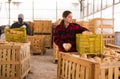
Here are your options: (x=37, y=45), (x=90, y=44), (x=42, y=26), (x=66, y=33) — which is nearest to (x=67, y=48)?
(x=66, y=33)

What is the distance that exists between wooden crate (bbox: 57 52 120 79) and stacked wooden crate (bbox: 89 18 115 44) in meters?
7.27

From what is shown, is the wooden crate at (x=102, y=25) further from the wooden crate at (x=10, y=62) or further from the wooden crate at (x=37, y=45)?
the wooden crate at (x=10, y=62)

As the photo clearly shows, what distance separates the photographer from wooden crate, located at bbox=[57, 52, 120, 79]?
12.3 feet

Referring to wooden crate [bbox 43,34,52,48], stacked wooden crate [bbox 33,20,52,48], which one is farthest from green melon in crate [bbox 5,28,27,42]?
wooden crate [bbox 43,34,52,48]

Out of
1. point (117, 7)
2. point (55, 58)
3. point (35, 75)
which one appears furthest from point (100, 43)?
point (117, 7)

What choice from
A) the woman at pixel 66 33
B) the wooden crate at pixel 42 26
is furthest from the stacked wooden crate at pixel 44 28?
the woman at pixel 66 33

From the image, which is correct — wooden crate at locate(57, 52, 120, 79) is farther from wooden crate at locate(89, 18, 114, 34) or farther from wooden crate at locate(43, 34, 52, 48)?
wooden crate at locate(43, 34, 52, 48)

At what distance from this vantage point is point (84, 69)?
409 centimetres

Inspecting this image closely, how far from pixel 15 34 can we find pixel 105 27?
17.5 ft

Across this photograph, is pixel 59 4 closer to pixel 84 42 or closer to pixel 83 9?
pixel 83 9

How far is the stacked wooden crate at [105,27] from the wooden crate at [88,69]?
7266 millimetres

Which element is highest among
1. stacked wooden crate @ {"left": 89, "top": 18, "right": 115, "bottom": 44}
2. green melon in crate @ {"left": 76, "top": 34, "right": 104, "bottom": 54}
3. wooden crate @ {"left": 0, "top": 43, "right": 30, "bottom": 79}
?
stacked wooden crate @ {"left": 89, "top": 18, "right": 115, "bottom": 44}

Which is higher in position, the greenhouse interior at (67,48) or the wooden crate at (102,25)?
the wooden crate at (102,25)

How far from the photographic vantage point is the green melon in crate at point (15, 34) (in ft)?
26.9
